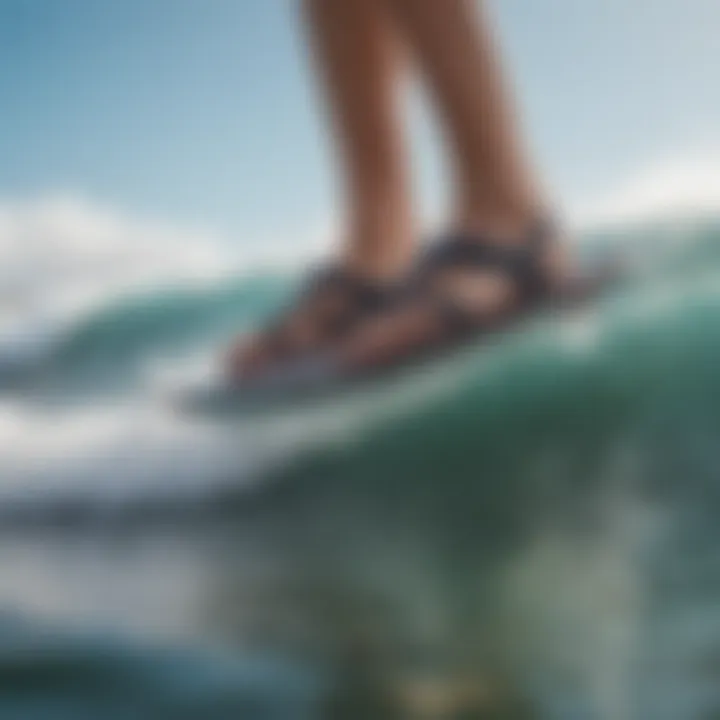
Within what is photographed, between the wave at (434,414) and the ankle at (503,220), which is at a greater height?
the ankle at (503,220)

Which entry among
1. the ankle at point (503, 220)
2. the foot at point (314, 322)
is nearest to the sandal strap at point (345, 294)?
the foot at point (314, 322)

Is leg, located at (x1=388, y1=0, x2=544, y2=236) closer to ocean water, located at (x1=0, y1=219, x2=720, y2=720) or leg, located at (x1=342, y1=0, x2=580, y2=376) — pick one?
leg, located at (x1=342, y1=0, x2=580, y2=376)

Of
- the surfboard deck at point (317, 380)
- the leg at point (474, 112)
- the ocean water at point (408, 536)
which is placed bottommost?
the ocean water at point (408, 536)

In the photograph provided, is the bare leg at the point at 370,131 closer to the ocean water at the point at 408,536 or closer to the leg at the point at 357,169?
the leg at the point at 357,169

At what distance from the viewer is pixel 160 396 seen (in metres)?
1.62

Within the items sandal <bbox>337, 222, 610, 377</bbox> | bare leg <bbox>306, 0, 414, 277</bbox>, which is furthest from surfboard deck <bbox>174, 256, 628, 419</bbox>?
bare leg <bbox>306, 0, 414, 277</bbox>

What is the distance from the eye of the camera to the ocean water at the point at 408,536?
1.46 m

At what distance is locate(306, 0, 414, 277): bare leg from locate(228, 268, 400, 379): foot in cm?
2

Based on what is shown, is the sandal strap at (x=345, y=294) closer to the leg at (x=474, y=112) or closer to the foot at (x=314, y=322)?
the foot at (x=314, y=322)

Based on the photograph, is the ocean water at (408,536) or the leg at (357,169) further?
the leg at (357,169)

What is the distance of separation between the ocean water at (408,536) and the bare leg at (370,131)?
0.40 ft

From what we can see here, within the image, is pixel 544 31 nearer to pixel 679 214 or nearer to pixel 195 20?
pixel 679 214

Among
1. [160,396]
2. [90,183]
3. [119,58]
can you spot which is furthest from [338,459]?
[119,58]

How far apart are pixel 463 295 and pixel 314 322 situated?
0.56 ft
